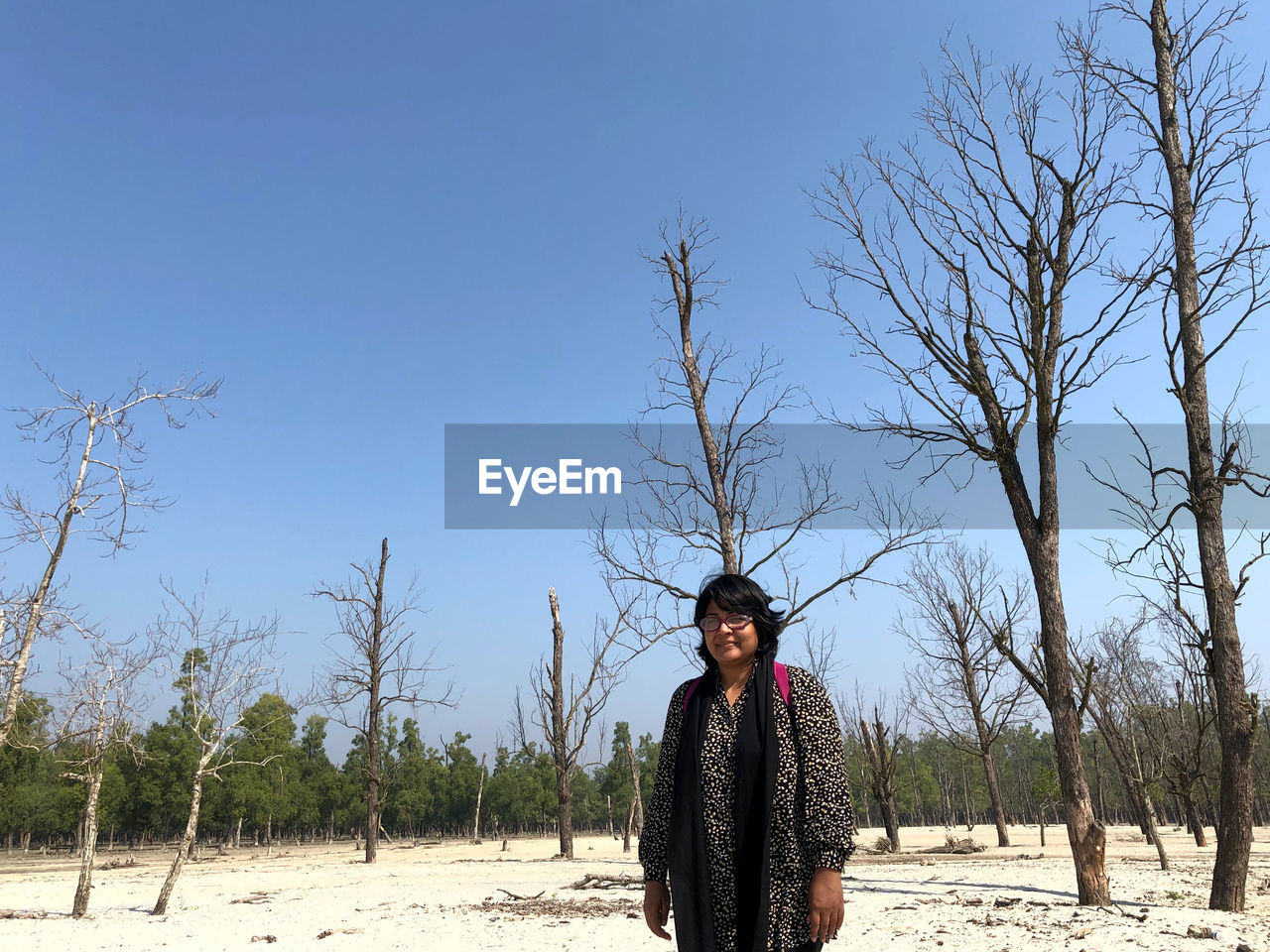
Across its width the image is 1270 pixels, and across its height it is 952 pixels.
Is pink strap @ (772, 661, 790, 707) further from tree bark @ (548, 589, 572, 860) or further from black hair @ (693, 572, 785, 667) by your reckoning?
tree bark @ (548, 589, 572, 860)

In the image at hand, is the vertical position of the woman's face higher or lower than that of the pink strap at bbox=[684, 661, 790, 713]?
higher

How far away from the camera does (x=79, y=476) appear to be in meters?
11.3

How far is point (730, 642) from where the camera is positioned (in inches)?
105

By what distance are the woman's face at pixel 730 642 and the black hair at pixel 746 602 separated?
26 millimetres

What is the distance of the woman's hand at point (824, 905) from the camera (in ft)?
7.86

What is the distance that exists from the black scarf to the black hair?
16cm

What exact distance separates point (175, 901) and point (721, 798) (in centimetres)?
1293

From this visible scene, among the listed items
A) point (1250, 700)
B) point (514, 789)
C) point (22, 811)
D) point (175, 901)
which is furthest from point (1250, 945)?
point (514, 789)

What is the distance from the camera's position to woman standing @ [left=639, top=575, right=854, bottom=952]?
243cm

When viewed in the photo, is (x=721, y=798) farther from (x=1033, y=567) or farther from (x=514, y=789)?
(x=514, y=789)

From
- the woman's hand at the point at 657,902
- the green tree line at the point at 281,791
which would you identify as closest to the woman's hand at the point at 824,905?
the woman's hand at the point at 657,902

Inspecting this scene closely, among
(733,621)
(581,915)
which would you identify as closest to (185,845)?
(581,915)

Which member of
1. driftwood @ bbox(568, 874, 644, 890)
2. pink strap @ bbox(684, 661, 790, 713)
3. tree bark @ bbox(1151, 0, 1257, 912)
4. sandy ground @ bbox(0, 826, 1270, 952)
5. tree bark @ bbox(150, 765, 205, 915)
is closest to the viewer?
pink strap @ bbox(684, 661, 790, 713)

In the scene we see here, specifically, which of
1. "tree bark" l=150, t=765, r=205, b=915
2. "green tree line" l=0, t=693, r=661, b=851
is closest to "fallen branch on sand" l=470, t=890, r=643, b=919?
"tree bark" l=150, t=765, r=205, b=915
